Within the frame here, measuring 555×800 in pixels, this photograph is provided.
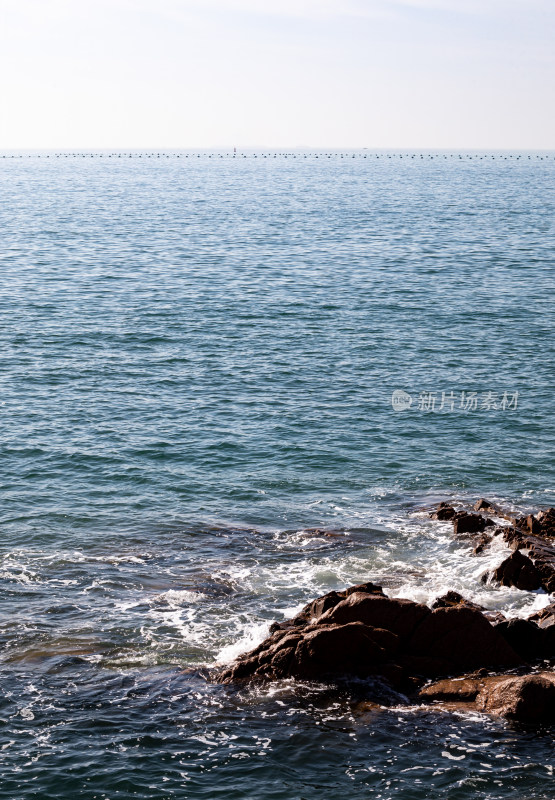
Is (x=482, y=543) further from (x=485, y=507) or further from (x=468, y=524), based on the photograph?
(x=485, y=507)

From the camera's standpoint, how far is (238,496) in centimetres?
4484

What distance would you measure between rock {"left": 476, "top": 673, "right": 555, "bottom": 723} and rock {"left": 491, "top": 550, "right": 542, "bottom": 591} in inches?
338

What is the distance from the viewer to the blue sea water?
25.4 meters

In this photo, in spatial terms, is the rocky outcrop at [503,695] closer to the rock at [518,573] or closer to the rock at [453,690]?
the rock at [453,690]

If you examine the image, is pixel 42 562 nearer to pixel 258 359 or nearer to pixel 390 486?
pixel 390 486

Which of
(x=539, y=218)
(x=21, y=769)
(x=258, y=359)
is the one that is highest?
(x=539, y=218)

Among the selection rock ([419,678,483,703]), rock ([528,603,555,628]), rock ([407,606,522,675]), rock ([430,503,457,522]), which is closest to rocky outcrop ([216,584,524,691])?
rock ([407,606,522,675])

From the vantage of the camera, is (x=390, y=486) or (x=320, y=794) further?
(x=390, y=486)

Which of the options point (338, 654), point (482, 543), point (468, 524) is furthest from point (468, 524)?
point (338, 654)

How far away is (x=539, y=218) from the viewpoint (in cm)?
16062

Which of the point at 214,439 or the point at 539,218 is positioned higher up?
the point at 539,218

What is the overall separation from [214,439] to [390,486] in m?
11.0

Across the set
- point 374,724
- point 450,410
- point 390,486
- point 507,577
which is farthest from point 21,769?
point 450,410

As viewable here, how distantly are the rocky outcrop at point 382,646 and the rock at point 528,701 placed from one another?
2291mm
